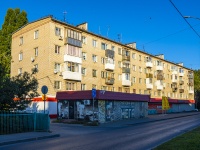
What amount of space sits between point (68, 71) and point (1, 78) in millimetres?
20350

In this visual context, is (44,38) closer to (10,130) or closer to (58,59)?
(58,59)

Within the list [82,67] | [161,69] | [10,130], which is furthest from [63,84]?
[161,69]

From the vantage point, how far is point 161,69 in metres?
67.7

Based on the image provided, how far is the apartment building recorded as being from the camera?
3856 cm

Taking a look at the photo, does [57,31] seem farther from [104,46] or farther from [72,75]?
[104,46]

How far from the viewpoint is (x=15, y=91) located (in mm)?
18609

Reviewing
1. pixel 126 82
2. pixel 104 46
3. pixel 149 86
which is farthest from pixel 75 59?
pixel 149 86

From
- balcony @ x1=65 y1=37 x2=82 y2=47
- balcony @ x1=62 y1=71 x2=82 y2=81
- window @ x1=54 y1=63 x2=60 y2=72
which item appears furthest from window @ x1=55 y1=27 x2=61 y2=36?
balcony @ x1=62 y1=71 x2=82 y2=81

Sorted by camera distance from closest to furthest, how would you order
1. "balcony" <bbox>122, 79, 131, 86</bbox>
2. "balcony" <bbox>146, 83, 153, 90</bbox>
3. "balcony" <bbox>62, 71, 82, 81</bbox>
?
"balcony" <bbox>62, 71, 82, 81</bbox> < "balcony" <bbox>122, 79, 131, 86</bbox> < "balcony" <bbox>146, 83, 153, 90</bbox>

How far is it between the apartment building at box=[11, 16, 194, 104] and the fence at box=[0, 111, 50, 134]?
747 inches

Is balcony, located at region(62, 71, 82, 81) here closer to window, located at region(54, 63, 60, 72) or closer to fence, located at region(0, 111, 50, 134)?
window, located at region(54, 63, 60, 72)

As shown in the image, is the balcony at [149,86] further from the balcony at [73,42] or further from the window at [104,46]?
the balcony at [73,42]

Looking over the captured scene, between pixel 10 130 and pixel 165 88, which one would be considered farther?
pixel 165 88

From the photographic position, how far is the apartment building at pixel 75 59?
38562 millimetres
